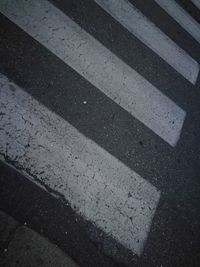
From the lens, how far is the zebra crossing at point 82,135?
3139mm

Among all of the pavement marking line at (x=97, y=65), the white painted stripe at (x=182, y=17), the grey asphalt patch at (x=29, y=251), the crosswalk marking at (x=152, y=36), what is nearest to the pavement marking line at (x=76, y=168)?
the grey asphalt patch at (x=29, y=251)

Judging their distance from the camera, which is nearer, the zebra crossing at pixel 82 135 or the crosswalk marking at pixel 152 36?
the zebra crossing at pixel 82 135

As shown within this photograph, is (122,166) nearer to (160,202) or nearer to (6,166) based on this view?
(160,202)

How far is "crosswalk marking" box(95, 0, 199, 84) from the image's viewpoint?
4.91 meters

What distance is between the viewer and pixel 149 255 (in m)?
3.22

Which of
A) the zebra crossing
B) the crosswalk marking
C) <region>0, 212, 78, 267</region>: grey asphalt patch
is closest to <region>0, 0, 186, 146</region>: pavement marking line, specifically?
the zebra crossing

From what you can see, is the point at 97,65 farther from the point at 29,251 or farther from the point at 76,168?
the point at 29,251

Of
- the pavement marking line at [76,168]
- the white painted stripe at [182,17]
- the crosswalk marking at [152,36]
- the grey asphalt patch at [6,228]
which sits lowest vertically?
the grey asphalt patch at [6,228]

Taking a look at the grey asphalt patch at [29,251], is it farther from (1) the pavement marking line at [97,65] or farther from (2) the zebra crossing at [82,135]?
(1) the pavement marking line at [97,65]

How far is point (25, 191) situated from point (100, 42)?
2.57 meters

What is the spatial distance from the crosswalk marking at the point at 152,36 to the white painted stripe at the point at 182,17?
0.76 meters

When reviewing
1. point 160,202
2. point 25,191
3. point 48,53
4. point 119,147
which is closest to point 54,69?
point 48,53

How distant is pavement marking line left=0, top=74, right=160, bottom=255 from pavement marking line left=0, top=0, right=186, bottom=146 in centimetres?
87

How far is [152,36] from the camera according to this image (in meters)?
5.09
